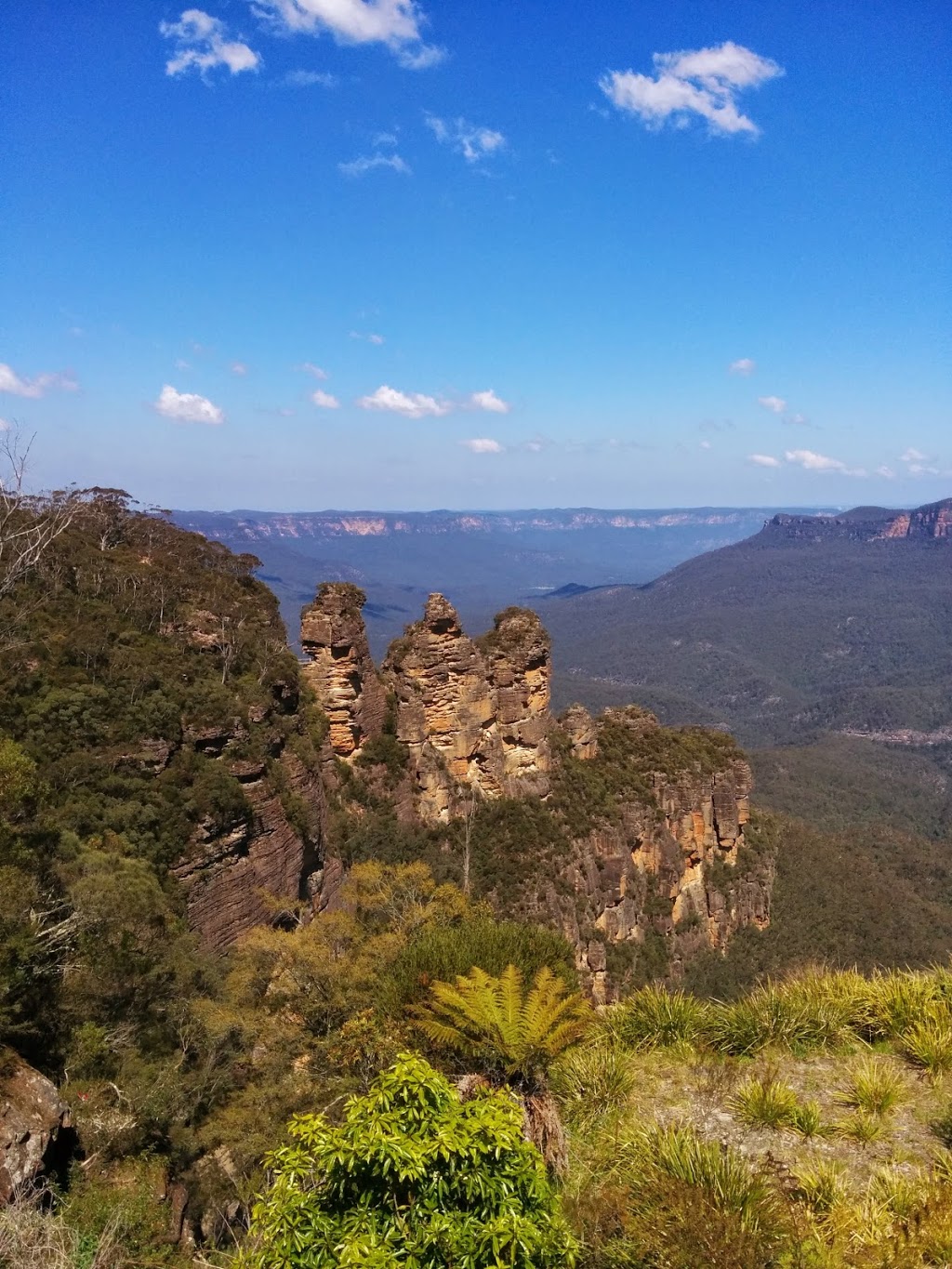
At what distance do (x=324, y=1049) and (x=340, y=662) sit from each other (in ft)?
78.9

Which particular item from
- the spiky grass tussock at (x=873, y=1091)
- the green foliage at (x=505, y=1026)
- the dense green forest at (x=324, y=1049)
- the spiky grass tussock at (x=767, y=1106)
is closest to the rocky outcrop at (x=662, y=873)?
the dense green forest at (x=324, y=1049)

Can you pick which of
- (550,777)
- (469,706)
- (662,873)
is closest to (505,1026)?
(469,706)

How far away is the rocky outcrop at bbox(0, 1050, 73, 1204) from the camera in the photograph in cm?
1047

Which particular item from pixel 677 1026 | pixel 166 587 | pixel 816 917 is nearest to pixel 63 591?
pixel 166 587

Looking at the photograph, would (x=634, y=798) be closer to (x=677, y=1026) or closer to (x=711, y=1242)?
(x=677, y=1026)

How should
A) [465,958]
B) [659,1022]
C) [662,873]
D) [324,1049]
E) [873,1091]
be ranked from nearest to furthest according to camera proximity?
1. [873,1091]
2. [659,1022]
3. [465,958]
4. [324,1049]
5. [662,873]

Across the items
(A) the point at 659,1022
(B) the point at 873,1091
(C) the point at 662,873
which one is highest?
(B) the point at 873,1091

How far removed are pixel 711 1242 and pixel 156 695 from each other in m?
22.3

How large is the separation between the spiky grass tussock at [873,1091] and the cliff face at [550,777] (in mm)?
28045

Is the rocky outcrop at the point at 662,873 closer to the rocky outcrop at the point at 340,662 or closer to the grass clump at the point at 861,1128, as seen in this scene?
the rocky outcrop at the point at 340,662

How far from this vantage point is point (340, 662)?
3819 cm

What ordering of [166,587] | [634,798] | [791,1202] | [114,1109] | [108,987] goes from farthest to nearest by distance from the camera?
[634,798] → [166,587] → [108,987] → [114,1109] → [791,1202]

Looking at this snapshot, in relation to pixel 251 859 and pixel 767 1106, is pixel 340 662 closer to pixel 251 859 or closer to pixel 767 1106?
pixel 251 859

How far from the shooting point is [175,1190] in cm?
1411
